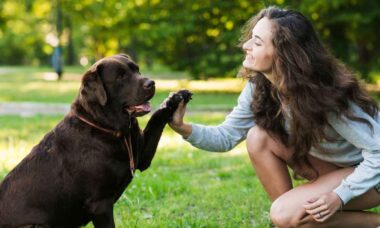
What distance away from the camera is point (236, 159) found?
23.0 feet

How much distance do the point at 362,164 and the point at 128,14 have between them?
1503 cm

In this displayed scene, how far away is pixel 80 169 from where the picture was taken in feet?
11.4

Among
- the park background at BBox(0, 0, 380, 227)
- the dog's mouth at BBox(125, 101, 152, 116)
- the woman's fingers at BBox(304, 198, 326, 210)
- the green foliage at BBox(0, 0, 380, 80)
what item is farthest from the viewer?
the green foliage at BBox(0, 0, 380, 80)

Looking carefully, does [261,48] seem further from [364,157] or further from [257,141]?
[364,157]

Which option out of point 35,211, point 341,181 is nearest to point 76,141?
point 35,211

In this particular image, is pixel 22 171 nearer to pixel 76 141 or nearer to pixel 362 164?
pixel 76 141

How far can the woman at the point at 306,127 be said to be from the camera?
11.3 ft

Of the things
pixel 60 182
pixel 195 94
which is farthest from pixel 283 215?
pixel 195 94

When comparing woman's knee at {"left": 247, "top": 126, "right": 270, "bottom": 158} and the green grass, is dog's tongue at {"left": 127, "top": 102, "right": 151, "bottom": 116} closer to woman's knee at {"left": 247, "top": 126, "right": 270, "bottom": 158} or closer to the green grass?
woman's knee at {"left": 247, "top": 126, "right": 270, "bottom": 158}

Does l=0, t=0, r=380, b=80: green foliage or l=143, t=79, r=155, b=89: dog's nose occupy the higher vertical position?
l=143, t=79, r=155, b=89: dog's nose

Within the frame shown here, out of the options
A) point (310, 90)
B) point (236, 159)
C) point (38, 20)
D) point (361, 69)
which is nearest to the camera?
point (310, 90)

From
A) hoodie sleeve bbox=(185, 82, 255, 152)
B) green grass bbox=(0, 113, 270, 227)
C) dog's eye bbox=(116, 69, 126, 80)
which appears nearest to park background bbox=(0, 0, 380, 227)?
green grass bbox=(0, 113, 270, 227)

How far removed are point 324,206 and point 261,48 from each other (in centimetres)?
102

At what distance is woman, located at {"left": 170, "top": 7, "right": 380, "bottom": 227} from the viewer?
135 inches
